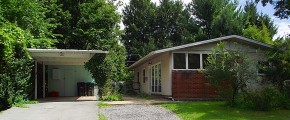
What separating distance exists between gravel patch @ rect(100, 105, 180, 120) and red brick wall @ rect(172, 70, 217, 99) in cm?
401

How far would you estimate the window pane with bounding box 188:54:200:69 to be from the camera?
17000 millimetres

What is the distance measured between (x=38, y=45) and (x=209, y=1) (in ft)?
68.8

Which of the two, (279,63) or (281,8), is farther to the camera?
(281,8)

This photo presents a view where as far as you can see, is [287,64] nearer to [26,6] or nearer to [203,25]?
[26,6]

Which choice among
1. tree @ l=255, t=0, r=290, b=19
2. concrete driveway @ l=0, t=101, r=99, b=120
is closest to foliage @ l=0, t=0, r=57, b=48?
concrete driveway @ l=0, t=101, r=99, b=120

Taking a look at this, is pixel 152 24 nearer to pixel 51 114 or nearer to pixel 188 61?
pixel 188 61

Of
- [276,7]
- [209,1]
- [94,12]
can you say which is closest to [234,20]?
[209,1]

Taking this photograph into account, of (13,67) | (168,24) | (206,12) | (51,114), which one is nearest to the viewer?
(51,114)

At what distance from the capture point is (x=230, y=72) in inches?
520

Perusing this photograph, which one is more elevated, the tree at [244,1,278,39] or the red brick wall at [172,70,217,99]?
the tree at [244,1,278,39]

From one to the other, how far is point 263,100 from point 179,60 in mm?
5437

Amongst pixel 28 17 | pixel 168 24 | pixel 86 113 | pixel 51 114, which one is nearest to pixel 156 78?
pixel 28 17

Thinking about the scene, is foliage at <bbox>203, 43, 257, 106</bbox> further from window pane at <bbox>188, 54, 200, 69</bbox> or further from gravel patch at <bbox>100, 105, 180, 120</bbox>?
window pane at <bbox>188, 54, 200, 69</bbox>

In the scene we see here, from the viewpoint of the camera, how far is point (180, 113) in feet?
38.1
